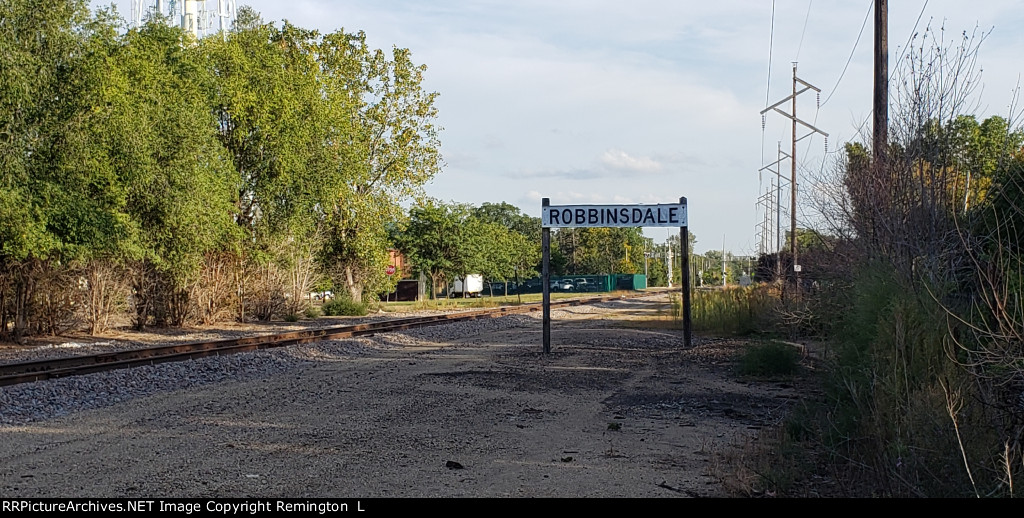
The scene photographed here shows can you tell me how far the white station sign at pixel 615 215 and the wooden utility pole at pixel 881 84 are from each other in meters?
5.85

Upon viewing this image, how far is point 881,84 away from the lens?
14445 millimetres

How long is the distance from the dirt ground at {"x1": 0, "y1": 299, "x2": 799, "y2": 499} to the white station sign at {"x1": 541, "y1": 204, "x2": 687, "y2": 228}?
362cm

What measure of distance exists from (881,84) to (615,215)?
21.6 feet

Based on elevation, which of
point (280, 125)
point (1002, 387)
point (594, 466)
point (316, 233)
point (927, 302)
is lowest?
point (594, 466)

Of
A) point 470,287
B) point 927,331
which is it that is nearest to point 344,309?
point 927,331

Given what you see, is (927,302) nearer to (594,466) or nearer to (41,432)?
(594,466)

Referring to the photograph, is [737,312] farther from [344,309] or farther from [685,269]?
[344,309]

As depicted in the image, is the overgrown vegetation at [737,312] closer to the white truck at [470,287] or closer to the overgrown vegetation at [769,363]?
the overgrown vegetation at [769,363]

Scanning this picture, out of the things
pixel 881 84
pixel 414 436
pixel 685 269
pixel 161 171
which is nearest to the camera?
pixel 414 436

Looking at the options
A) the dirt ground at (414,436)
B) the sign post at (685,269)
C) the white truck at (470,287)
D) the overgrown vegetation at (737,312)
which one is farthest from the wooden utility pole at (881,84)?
the white truck at (470,287)

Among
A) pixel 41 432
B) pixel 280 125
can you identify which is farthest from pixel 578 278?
pixel 41 432

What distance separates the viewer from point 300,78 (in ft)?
114

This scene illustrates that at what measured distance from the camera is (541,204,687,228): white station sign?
19.7 m
